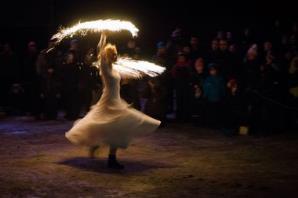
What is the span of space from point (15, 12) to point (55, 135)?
22.6 feet

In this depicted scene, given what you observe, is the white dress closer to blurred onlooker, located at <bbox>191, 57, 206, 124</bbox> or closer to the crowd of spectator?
the crowd of spectator

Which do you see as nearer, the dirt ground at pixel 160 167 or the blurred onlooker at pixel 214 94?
the dirt ground at pixel 160 167

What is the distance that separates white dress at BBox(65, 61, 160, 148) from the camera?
10.8 m

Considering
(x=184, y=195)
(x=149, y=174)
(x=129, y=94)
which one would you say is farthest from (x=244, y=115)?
(x=184, y=195)

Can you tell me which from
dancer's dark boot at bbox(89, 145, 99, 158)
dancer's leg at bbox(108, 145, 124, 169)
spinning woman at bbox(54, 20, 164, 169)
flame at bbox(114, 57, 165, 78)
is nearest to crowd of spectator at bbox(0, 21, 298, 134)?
flame at bbox(114, 57, 165, 78)

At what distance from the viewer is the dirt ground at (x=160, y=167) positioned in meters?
9.35

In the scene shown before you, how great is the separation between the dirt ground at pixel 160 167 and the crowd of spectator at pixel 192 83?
89cm

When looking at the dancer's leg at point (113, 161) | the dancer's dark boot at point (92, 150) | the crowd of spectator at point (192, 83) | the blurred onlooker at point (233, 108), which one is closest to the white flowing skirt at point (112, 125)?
the dancer's leg at point (113, 161)

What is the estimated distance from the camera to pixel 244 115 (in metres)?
15.1

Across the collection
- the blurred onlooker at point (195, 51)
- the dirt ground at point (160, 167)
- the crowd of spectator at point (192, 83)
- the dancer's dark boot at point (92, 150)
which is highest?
the blurred onlooker at point (195, 51)

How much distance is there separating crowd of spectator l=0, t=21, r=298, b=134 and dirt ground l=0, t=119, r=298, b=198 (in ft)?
2.91

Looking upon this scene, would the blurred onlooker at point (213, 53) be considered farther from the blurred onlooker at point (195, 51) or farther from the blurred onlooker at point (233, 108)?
the blurred onlooker at point (233, 108)

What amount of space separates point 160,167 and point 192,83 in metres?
5.78

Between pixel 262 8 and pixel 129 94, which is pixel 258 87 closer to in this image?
pixel 129 94
